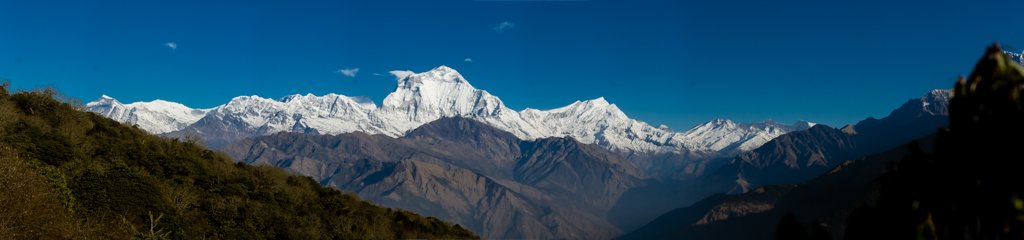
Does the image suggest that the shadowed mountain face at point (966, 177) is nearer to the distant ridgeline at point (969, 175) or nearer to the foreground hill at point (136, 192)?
the distant ridgeline at point (969, 175)

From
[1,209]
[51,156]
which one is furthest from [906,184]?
[51,156]

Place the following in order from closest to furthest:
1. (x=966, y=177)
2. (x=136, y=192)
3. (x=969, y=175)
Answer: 1. (x=969, y=175)
2. (x=966, y=177)
3. (x=136, y=192)

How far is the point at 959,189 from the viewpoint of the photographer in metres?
13.8

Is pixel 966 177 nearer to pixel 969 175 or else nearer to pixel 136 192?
pixel 969 175

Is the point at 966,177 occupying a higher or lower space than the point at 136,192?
lower

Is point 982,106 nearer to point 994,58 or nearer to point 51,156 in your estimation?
point 994,58

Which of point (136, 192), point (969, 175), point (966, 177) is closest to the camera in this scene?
point (969, 175)

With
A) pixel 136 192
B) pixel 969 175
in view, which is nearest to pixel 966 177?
pixel 969 175

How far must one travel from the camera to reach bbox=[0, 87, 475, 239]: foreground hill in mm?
54531

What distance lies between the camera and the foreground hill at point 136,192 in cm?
5453

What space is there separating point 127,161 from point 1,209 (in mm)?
34616

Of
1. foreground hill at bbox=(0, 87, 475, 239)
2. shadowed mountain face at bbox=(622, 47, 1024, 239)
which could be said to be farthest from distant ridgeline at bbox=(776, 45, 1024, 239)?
foreground hill at bbox=(0, 87, 475, 239)

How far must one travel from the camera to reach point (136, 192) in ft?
227

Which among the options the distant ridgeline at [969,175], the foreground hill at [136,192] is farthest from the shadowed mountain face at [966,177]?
the foreground hill at [136,192]
